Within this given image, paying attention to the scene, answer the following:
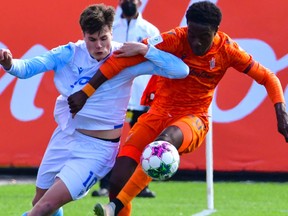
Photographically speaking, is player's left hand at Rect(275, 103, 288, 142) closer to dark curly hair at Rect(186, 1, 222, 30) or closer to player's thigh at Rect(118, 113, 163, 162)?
dark curly hair at Rect(186, 1, 222, 30)

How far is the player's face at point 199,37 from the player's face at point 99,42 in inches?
30.0

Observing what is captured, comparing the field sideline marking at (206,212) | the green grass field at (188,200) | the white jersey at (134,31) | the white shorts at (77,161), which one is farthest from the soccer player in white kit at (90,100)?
the white jersey at (134,31)

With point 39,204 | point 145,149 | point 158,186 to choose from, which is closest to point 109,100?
point 145,149

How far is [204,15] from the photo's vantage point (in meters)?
7.89

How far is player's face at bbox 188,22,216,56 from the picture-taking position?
25.8 feet

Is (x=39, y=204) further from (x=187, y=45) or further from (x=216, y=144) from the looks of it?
(x=216, y=144)

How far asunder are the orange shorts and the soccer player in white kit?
0.41m

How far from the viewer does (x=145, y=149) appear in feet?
25.2

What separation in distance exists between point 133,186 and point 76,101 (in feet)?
3.31

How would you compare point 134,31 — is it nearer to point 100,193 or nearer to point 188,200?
point 100,193

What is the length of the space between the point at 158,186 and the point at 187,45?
17.9ft

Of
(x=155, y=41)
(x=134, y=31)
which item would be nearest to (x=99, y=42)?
(x=155, y=41)

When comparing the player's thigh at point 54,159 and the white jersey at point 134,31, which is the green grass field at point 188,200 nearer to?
the white jersey at point 134,31

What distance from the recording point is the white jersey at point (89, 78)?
7590 mm
